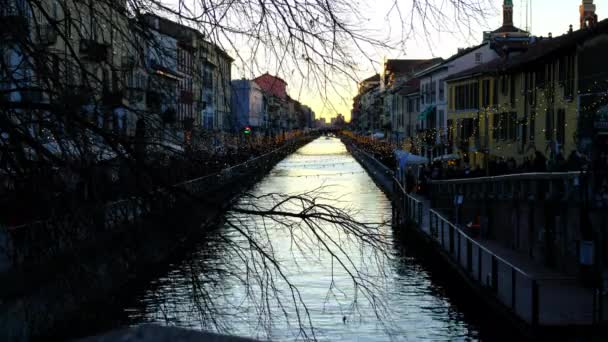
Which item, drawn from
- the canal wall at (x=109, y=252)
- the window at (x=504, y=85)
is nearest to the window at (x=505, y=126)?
the window at (x=504, y=85)

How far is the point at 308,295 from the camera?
758 inches

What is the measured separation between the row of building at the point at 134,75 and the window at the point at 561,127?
24130 mm

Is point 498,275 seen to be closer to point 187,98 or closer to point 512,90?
point 187,98

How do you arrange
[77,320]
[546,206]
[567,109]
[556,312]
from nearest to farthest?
1. [77,320]
2. [556,312]
3. [546,206]
4. [567,109]

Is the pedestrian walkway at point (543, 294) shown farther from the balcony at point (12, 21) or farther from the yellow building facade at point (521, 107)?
the yellow building facade at point (521, 107)

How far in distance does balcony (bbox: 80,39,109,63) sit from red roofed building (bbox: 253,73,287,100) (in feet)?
3.96

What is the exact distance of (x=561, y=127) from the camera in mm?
30219

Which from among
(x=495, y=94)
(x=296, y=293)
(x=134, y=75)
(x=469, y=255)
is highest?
(x=495, y=94)

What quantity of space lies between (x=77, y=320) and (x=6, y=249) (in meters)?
0.89

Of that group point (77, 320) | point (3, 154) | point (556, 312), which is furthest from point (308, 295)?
point (3, 154)

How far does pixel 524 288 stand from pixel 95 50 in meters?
9.12

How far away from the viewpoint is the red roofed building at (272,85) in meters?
6.50

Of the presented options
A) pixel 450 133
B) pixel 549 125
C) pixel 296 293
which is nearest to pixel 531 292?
pixel 296 293

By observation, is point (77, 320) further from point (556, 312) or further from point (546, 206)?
point (546, 206)
